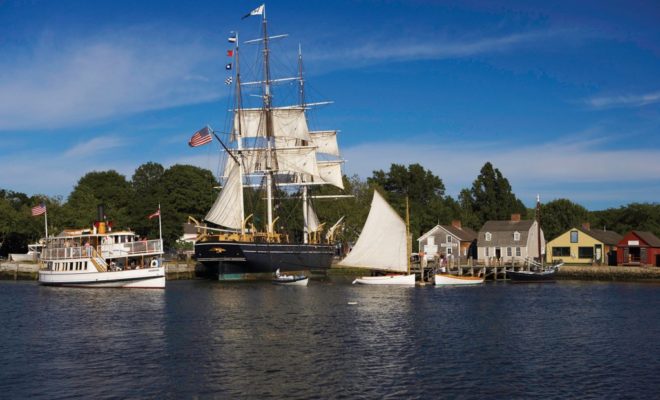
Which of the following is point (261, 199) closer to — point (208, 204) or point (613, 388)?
point (208, 204)

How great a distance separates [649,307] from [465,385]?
105 feet

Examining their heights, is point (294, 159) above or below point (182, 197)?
above

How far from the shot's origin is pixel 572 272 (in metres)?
89.2

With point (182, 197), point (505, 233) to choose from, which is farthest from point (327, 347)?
point (182, 197)

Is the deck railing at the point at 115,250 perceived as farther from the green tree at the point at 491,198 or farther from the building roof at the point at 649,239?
the green tree at the point at 491,198

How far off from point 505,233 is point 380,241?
107 ft

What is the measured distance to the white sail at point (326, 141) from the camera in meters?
123

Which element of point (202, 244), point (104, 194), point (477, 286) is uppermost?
point (104, 194)

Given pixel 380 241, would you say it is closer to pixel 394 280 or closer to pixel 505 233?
pixel 394 280

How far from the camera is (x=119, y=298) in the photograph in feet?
196

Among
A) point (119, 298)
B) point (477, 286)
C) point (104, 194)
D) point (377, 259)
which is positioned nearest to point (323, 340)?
point (119, 298)

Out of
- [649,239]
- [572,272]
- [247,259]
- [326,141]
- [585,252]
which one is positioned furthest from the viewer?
[326,141]

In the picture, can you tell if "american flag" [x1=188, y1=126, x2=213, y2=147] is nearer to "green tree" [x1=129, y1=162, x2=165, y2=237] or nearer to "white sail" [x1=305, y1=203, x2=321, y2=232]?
"white sail" [x1=305, y1=203, x2=321, y2=232]

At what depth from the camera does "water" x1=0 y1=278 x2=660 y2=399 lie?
27.6 meters
